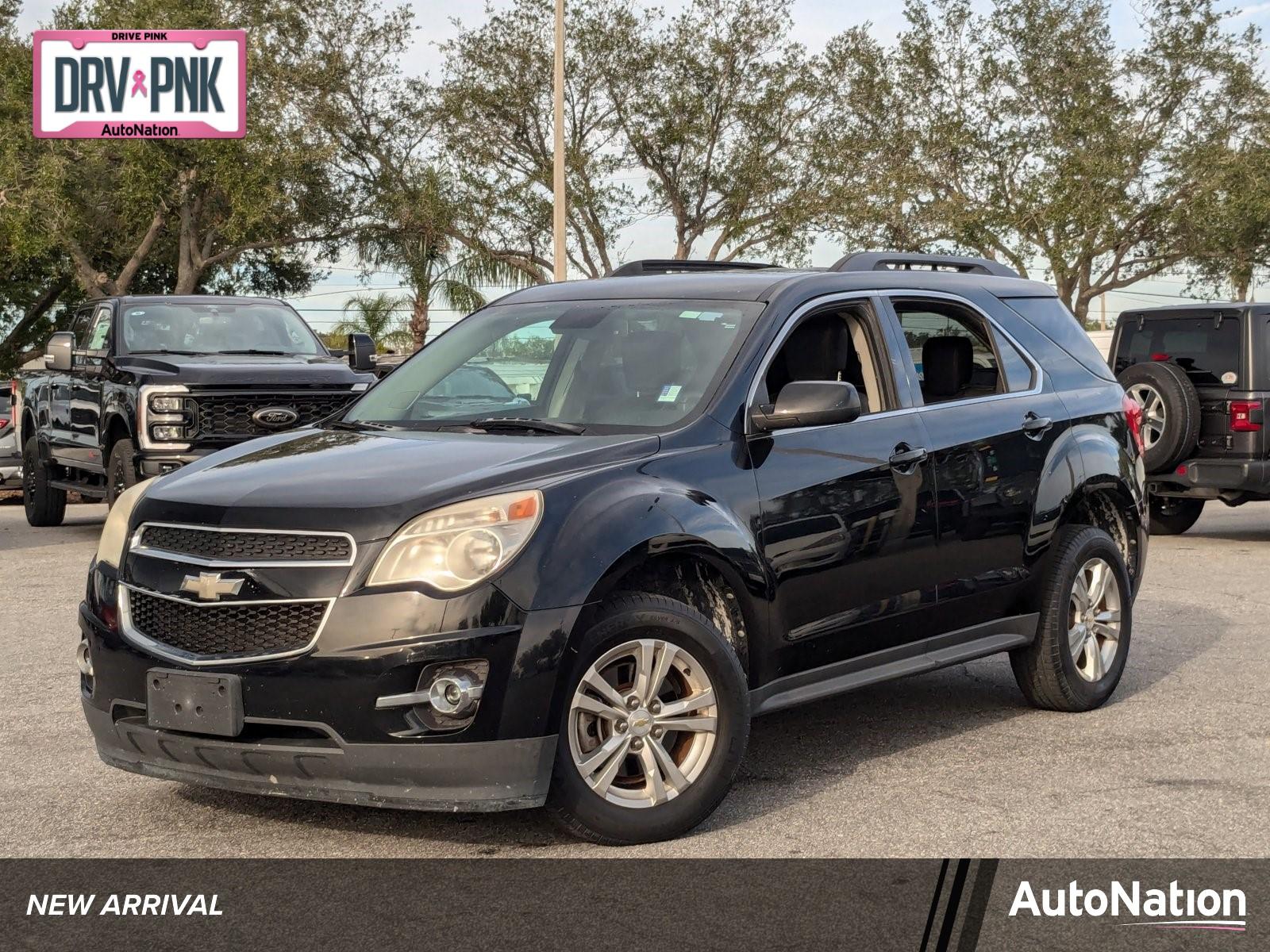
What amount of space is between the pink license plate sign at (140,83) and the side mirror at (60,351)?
1594cm

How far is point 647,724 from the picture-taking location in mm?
4941

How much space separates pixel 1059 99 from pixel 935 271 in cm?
3175

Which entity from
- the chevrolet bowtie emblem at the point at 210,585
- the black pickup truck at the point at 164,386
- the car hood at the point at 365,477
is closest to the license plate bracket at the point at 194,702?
the chevrolet bowtie emblem at the point at 210,585

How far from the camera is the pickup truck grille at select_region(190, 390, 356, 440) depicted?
13188 millimetres

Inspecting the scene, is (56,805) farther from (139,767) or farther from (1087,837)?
(1087,837)

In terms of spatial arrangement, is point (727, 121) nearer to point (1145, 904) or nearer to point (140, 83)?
point (140, 83)

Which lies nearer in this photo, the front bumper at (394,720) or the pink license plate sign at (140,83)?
the front bumper at (394,720)

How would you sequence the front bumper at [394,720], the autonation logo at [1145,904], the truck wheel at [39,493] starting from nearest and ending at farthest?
1. the autonation logo at [1145,904]
2. the front bumper at [394,720]
3. the truck wheel at [39,493]

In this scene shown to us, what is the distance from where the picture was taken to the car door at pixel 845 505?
5.52 m

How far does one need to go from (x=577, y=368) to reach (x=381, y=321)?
28.7 metres

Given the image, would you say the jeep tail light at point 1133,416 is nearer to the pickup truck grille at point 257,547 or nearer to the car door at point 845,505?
the car door at point 845,505

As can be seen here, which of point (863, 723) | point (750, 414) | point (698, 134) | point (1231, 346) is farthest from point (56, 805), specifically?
point (698, 134)

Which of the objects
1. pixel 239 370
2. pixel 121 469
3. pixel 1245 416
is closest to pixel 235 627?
pixel 239 370

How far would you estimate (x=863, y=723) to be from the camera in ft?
22.2
